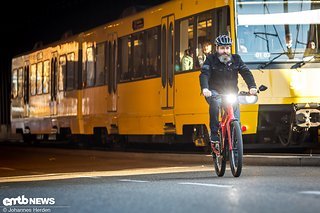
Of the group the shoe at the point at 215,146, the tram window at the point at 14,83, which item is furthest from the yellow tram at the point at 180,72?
the tram window at the point at 14,83

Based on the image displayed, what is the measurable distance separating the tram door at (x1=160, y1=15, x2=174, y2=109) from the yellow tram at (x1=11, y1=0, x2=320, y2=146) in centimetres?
2

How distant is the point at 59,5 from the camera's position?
6084cm

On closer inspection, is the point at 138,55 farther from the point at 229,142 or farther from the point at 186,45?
the point at 229,142

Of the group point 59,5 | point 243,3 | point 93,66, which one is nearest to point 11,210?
point 243,3

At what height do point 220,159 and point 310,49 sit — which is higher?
point 310,49

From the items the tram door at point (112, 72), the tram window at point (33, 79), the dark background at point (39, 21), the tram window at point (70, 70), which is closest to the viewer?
the tram door at point (112, 72)

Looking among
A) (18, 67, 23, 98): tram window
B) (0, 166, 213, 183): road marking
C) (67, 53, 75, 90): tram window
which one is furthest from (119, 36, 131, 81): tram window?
(18, 67, 23, 98): tram window

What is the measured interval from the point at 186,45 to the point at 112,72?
4.98 metres

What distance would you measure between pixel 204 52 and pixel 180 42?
1.27m

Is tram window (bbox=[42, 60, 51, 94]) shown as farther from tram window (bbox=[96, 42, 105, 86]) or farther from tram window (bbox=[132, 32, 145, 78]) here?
tram window (bbox=[132, 32, 145, 78])

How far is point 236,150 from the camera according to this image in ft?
36.6

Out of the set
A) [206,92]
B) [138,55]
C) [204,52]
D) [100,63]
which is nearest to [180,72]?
[204,52]

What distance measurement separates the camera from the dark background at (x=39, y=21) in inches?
2184

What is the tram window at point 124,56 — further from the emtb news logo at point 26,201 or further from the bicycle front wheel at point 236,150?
the emtb news logo at point 26,201
